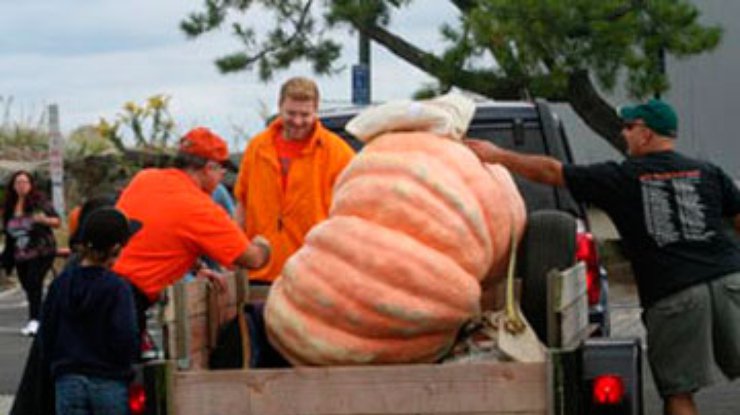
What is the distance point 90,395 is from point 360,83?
1526cm

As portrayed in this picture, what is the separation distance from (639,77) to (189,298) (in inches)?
568

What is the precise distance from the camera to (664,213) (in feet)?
26.1

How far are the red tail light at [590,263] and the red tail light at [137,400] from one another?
3565 mm

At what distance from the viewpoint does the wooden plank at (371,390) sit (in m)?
6.12

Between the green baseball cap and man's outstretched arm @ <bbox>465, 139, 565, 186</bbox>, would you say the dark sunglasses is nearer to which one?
the green baseball cap

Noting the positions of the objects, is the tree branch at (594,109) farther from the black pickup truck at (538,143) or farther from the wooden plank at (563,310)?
the wooden plank at (563,310)

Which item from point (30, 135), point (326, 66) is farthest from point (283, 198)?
point (30, 135)

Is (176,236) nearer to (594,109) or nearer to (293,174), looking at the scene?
(293,174)

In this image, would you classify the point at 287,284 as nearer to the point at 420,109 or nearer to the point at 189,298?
the point at 189,298

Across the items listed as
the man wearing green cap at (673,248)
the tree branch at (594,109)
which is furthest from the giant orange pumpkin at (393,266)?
the tree branch at (594,109)

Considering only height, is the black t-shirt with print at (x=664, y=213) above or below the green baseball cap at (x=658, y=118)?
below

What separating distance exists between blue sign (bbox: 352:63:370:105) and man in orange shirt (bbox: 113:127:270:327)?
14.0 m

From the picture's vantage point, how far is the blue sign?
22.0 m

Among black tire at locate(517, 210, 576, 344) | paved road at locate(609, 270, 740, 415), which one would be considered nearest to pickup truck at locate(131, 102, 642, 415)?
black tire at locate(517, 210, 576, 344)
